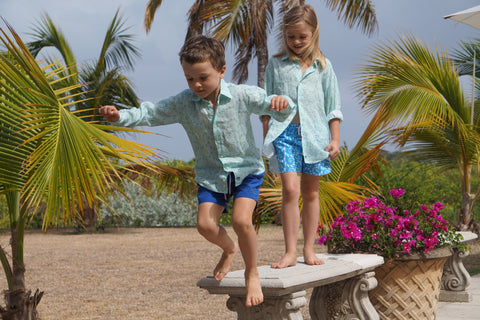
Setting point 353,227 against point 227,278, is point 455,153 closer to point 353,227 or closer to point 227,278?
point 353,227

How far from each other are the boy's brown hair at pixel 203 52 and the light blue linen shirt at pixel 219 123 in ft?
0.48

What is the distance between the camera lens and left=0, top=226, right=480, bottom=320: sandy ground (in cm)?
559

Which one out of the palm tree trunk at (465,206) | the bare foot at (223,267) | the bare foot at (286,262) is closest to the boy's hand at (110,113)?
the bare foot at (223,267)

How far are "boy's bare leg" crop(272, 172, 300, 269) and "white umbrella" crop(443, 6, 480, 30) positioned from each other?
206 inches

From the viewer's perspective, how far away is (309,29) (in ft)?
11.1

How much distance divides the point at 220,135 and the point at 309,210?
1.06 metres

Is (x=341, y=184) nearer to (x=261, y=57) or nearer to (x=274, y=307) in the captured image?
(x=274, y=307)

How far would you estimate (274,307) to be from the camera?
9.51 feet

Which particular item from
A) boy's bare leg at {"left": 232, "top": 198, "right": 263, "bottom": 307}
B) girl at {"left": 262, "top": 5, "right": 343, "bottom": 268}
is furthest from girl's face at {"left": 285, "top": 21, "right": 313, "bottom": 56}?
boy's bare leg at {"left": 232, "top": 198, "right": 263, "bottom": 307}

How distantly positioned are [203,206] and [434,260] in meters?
2.20

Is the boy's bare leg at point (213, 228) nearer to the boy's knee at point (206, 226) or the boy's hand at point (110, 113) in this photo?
the boy's knee at point (206, 226)

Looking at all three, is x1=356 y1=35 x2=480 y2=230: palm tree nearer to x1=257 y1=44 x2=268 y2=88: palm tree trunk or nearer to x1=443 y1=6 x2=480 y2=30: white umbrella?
x1=443 y1=6 x2=480 y2=30: white umbrella

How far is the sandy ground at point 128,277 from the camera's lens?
220 inches

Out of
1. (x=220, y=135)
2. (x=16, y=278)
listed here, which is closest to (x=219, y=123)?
(x=220, y=135)
